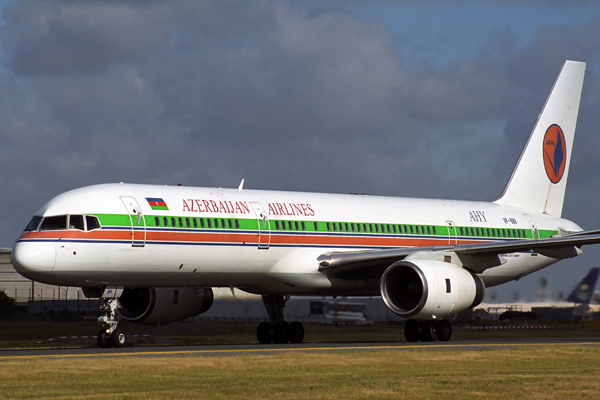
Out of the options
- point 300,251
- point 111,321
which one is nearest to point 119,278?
point 111,321

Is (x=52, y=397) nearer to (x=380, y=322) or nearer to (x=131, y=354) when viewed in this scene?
(x=131, y=354)

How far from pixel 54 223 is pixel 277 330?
29.7 ft

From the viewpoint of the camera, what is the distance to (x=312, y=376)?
1502 cm

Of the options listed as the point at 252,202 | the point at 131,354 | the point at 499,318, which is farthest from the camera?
the point at 499,318

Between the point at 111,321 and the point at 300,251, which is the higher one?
the point at 300,251

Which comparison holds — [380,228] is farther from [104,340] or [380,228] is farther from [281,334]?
[104,340]

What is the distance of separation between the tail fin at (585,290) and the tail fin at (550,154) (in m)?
4.69

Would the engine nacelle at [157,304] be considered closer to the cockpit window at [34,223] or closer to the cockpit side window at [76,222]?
the cockpit side window at [76,222]

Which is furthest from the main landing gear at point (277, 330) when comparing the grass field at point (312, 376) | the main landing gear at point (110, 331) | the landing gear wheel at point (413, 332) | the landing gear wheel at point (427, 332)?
the grass field at point (312, 376)

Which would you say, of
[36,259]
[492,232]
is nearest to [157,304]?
[36,259]

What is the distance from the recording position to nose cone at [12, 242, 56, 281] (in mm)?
21422

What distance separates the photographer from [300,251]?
85.5ft

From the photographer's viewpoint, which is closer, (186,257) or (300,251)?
(186,257)

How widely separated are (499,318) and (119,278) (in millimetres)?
25158
